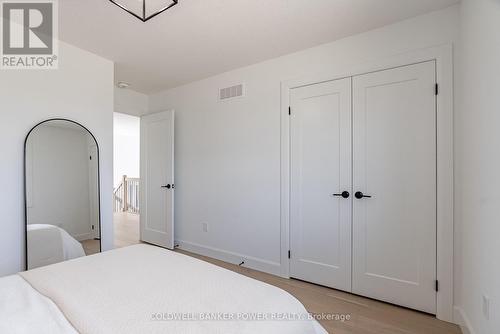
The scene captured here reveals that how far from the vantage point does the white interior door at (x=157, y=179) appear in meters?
3.74

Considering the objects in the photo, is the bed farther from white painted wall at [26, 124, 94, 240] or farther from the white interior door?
the white interior door

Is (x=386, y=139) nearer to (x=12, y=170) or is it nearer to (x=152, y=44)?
(x=152, y=44)

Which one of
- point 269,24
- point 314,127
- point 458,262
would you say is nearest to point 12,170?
point 269,24

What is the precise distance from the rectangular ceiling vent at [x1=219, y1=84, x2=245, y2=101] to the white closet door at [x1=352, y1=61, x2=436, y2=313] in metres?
1.36

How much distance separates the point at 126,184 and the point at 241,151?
200 inches

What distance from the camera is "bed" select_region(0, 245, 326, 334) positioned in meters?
0.90

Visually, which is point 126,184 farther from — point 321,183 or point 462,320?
point 462,320

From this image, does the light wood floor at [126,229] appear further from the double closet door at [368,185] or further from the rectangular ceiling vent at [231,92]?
the double closet door at [368,185]

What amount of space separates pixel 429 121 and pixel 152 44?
266cm

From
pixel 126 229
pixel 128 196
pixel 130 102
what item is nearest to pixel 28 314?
pixel 130 102

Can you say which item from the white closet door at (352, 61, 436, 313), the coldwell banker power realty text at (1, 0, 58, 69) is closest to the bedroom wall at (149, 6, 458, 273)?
the white closet door at (352, 61, 436, 313)

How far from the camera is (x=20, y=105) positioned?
2.26 m

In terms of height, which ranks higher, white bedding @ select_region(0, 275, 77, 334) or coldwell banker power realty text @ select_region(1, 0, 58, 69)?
coldwell banker power realty text @ select_region(1, 0, 58, 69)

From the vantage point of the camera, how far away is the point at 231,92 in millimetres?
3238
